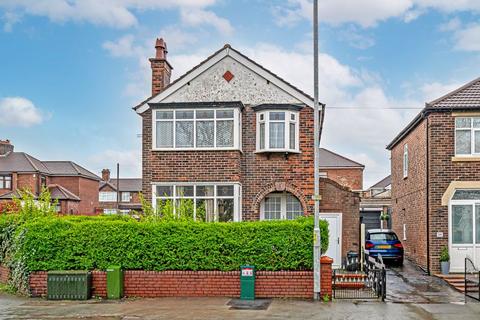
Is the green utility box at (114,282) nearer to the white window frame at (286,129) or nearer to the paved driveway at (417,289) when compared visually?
the paved driveway at (417,289)

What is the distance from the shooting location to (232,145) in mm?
22938

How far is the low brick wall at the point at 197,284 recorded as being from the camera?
56.9 ft

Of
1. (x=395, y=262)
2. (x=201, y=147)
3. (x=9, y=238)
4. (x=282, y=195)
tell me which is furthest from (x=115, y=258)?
(x=395, y=262)

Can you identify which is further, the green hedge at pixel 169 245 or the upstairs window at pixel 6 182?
the upstairs window at pixel 6 182

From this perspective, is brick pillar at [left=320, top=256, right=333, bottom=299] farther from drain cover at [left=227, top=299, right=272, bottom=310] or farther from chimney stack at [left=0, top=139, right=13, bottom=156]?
chimney stack at [left=0, top=139, right=13, bottom=156]

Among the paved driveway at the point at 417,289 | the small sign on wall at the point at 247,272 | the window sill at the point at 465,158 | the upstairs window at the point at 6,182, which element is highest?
the window sill at the point at 465,158

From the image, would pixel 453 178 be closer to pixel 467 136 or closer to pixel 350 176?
pixel 467 136

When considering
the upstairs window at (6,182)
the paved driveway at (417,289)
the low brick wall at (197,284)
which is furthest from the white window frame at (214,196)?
the upstairs window at (6,182)

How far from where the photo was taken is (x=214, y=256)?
57.8 ft

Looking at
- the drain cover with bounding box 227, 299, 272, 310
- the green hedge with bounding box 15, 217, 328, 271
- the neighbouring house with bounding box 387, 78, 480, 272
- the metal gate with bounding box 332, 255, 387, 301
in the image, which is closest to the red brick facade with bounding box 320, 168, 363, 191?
the neighbouring house with bounding box 387, 78, 480, 272

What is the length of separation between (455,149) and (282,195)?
6615mm

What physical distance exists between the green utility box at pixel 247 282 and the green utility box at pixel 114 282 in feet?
11.2

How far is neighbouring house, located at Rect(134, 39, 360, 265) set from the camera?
2298cm

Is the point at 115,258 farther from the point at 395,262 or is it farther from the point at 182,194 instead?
the point at 395,262
